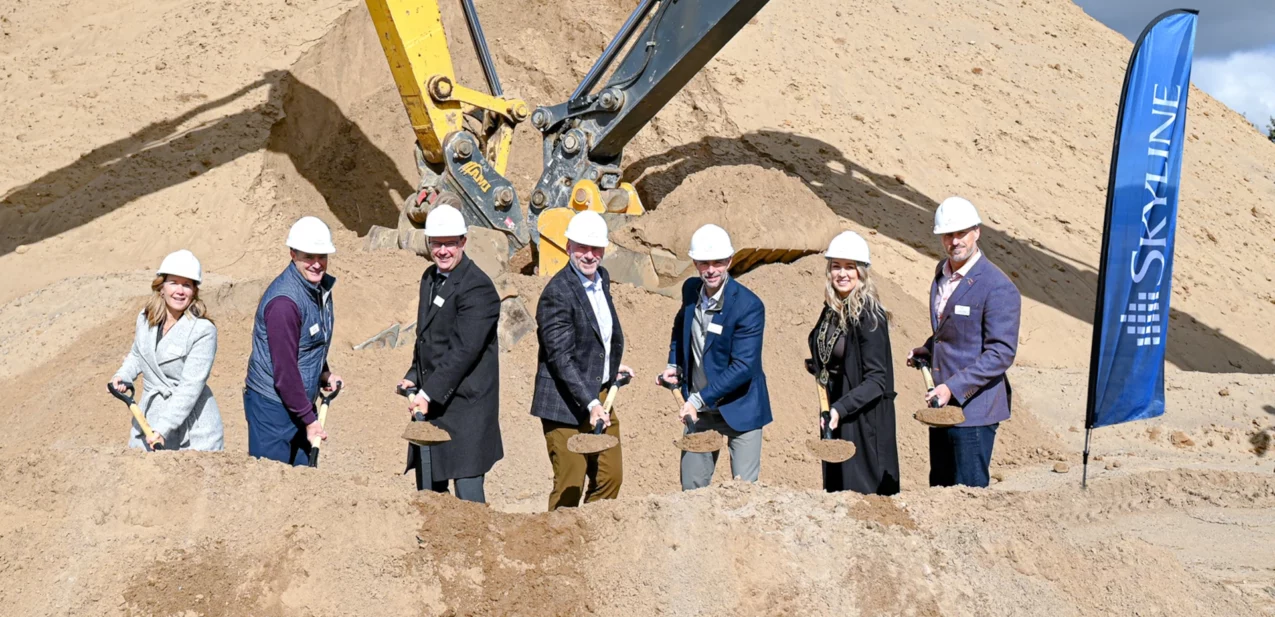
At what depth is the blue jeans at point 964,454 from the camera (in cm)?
498

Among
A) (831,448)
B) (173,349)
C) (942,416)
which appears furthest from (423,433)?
(942,416)

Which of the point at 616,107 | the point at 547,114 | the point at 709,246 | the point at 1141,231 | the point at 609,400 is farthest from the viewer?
the point at 547,114

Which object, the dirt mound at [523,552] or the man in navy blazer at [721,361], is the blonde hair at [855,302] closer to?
the man in navy blazer at [721,361]

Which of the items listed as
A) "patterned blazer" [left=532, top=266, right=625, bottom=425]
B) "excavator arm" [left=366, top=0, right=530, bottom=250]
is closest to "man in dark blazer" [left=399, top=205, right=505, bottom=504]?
"patterned blazer" [left=532, top=266, right=625, bottom=425]

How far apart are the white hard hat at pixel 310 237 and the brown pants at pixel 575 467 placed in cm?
126

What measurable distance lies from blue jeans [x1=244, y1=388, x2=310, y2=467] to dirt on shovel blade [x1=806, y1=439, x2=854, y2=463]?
2.23m

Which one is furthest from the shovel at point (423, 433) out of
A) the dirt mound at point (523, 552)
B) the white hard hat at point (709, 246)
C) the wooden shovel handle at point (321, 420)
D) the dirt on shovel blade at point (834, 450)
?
the dirt on shovel blade at point (834, 450)

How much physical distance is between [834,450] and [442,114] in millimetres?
6979

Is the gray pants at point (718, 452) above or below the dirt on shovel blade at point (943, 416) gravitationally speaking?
below

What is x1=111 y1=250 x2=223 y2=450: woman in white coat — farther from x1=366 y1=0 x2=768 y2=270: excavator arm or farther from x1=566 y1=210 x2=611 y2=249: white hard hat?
x1=366 y1=0 x2=768 y2=270: excavator arm

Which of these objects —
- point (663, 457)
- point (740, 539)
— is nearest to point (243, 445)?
point (663, 457)

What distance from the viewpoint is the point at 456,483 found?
5.17 m

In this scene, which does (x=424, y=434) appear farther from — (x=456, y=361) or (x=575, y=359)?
(x=575, y=359)

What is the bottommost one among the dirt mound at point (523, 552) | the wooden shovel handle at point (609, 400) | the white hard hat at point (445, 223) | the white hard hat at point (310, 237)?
the dirt mound at point (523, 552)
